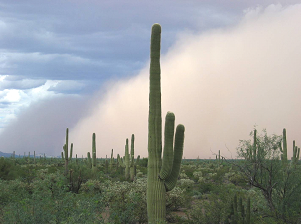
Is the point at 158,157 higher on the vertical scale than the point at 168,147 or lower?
lower

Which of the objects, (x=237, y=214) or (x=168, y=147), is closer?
(x=237, y=214)

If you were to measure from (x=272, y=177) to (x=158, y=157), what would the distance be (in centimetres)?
519

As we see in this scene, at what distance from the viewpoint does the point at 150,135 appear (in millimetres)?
13312

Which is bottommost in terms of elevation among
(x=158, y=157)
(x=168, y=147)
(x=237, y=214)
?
(x=237, y=214)

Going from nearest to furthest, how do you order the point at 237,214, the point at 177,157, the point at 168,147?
the point at 237,214 < the point at 168,147 < the point at 177,157

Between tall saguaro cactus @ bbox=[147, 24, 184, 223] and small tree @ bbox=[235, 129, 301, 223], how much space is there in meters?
3.02

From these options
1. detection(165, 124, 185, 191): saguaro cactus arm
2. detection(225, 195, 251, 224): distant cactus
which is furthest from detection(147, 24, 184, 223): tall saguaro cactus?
detection(225, 195, 251, 224): distant cactus

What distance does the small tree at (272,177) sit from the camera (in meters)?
13.5

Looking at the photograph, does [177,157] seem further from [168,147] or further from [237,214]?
[237,214]

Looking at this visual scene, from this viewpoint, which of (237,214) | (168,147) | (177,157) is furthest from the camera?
(177,157)

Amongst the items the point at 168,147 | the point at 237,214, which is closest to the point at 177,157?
the point at 168,147

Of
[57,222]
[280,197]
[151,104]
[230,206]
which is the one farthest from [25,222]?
[280,197]

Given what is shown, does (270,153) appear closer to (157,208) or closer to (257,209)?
(257,209)

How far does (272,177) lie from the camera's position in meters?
14.0
